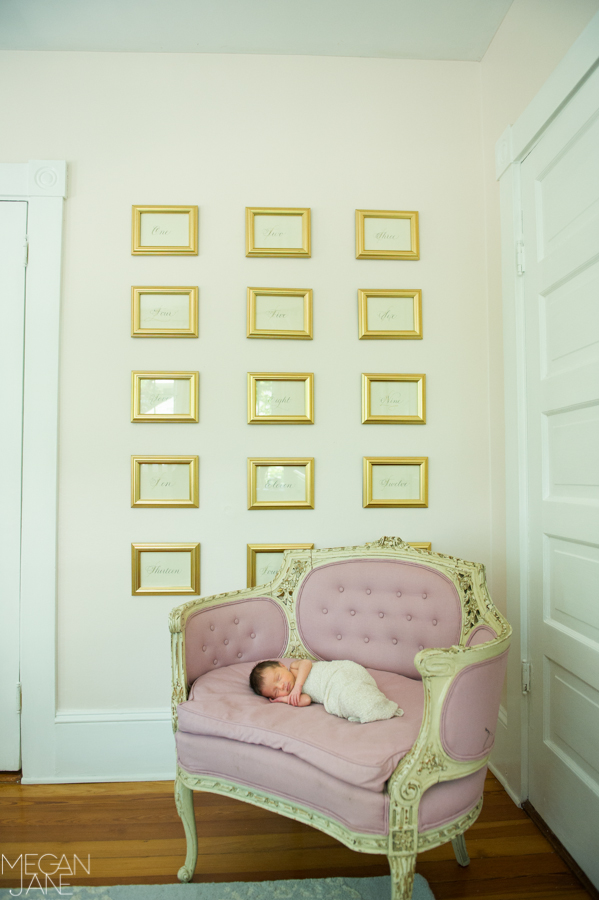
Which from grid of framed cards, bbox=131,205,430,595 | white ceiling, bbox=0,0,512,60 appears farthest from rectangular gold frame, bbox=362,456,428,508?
white ceiling, bbox=0,0,512,60

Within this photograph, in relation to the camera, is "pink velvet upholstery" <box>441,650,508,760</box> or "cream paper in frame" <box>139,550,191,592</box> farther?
"cream paper in frame" <box>139,550,191,592</box>

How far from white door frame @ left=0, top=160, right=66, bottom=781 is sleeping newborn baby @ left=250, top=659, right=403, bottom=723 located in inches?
42.2

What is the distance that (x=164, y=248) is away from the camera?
233cm

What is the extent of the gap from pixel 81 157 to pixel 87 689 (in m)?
2.30

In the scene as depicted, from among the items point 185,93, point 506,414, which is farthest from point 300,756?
A: point 185,93

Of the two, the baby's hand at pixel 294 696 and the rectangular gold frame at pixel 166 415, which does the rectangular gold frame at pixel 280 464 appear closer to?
the rectangular gold frame at pixel 166 415

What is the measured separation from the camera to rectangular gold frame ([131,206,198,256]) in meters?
2.33

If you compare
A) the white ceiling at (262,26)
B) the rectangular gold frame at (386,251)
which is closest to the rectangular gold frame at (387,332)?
the rectangular gold frame at (386,251)

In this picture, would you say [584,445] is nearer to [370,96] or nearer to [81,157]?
[370,96]

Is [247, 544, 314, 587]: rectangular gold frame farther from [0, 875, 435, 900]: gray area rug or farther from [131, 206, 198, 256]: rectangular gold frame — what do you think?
[131, 206, 198, 256]: rectangular gold frame

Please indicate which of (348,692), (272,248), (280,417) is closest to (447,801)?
(348,692)

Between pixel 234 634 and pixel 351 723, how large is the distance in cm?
56

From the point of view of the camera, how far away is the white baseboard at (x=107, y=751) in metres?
2.22

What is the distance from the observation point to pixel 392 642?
75.0 inches
